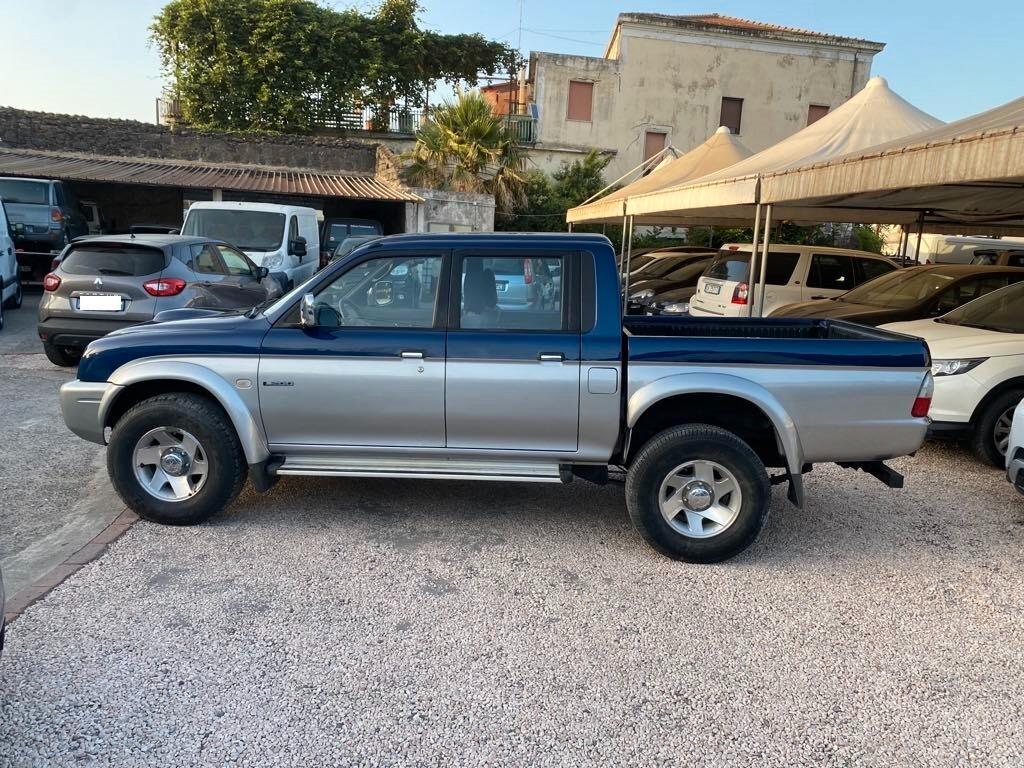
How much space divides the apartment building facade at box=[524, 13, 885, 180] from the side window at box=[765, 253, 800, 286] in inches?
808

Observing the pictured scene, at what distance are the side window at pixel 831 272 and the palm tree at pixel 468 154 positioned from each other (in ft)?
42.0

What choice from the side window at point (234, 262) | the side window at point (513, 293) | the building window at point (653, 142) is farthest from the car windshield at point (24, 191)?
the building window at point (653, 142)

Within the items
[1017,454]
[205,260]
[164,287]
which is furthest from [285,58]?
[1017,454]

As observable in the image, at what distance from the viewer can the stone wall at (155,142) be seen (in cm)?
2281

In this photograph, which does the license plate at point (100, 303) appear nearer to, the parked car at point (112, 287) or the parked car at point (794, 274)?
the parked car at point (112, 287)

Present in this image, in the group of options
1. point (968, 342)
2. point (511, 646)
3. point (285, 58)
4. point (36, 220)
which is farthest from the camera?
point (285, 58)

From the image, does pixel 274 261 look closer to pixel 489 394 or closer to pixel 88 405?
pixel 88 405

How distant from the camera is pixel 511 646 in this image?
3.53 metres

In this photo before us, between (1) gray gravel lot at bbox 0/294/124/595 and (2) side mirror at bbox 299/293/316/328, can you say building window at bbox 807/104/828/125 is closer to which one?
(1) gray gravel lot at bbox 0/294/124/595

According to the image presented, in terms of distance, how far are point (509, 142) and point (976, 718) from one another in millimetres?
21971

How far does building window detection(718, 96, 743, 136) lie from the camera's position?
32500 mm

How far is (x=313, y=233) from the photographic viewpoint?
15227 mm

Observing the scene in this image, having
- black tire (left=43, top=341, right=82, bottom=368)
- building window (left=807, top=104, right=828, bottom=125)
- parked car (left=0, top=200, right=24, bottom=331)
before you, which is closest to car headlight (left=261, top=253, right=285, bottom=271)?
parked car (left=0, top=200, right=24, bottom=331)

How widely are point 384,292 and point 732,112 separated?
31692 mm
